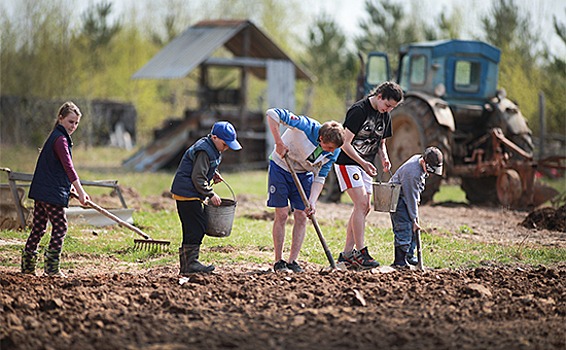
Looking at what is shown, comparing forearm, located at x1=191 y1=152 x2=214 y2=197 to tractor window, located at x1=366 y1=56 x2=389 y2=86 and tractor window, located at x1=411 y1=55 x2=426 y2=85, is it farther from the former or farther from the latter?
tractor window, located at x1=366 y1=56 x2=389 y2=86

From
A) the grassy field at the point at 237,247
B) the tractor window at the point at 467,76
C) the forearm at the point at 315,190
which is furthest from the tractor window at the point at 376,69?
the forearm at the point at 315,190

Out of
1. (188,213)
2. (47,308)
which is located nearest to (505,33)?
(188,213)

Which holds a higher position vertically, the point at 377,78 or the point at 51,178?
the point at 377,78

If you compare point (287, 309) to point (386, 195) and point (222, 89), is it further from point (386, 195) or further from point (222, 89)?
point (222, 89)

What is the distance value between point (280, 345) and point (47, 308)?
6.03ft

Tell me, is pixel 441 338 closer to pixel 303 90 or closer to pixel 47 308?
pixel 47 308

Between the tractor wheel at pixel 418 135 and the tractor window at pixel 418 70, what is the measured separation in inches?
24.5

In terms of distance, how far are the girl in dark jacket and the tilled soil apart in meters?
0.46

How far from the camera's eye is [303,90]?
39.2 metres

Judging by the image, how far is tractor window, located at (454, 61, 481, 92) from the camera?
15648mm

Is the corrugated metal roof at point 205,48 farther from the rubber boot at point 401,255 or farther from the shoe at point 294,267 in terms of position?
the shoe at point 294,267

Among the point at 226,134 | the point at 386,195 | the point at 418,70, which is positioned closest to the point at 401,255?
the point at 386,195

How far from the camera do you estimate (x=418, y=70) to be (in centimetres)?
1573

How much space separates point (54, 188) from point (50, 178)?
9 centimetres
